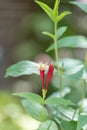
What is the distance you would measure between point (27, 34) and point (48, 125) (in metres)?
2.41

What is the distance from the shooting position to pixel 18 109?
167 cm

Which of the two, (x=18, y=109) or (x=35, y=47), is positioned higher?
(x=18, y=109)

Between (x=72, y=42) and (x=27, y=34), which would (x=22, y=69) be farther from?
(x=27, y=34)

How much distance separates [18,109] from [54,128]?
1135 mm

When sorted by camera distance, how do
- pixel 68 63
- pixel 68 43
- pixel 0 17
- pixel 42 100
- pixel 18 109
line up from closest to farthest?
pixel 42 100
pixel 68 43
pixel 68 63
pixel 18 109
pixel 0 17

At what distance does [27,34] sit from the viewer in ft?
9.64

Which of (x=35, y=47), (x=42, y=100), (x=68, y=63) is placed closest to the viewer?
(x=42, y=100)

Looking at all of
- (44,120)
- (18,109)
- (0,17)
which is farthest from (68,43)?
(0,17)

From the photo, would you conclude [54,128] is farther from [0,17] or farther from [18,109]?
[0,17]

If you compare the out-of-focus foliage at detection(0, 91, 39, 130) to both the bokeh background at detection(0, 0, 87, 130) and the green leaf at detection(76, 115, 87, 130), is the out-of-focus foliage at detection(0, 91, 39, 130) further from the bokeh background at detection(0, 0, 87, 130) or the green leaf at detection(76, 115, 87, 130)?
the green leaf at detection(76, 115, 87, 130)

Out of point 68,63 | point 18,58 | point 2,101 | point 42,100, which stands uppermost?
point 42,100

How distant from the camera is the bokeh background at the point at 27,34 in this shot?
2.71 metres

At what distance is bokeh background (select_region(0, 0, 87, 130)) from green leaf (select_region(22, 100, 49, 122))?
174 centimetres

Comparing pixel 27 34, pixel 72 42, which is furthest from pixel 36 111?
pixel 27 34
